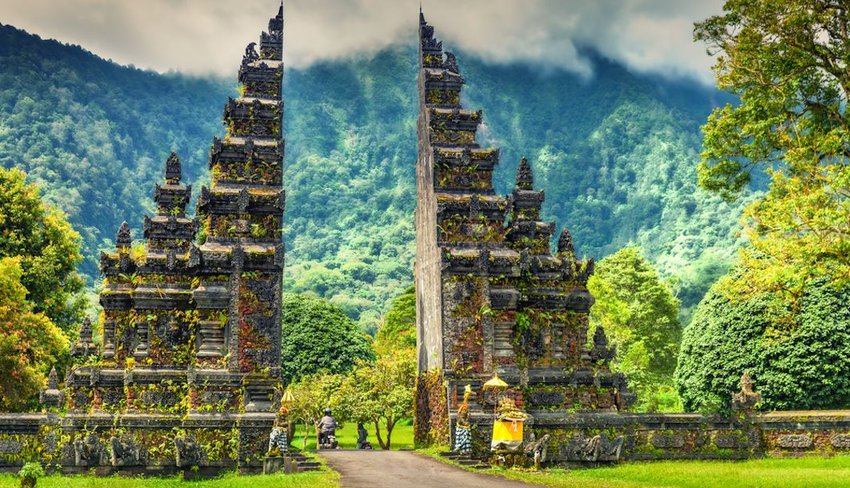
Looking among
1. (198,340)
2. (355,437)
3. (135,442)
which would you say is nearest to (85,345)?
(198,340)

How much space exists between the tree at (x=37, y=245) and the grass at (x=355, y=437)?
14.5 m

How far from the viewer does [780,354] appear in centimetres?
3356

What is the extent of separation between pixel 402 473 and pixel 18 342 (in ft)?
69.2

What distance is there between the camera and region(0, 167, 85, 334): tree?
42.2 m

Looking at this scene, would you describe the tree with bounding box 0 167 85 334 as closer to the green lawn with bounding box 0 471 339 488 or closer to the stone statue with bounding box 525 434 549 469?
the green lawn with bounding box 0 471 339 488

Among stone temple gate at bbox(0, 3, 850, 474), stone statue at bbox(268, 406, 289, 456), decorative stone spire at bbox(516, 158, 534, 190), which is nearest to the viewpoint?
stone statue at bbox(268, 406, 289, 456)

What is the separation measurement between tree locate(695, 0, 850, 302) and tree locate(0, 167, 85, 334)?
107ft

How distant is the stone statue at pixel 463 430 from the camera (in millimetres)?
24688

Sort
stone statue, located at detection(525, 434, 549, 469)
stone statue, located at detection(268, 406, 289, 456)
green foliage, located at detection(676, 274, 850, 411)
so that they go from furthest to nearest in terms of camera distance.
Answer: green foliage, located at detection(676, 274, 850, 411)
stone statue, located at detection(525, 434, 549, 469)
stone statue, located at detection(268, 406, 289, 456)

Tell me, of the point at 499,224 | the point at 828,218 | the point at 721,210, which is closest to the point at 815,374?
the point at 499,224

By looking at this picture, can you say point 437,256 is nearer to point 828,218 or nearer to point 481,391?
point 481,391

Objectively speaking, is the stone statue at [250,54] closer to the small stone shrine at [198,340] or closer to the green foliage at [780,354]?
the small stone shrine at [198,340]

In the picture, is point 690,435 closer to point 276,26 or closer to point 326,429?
point 326,429

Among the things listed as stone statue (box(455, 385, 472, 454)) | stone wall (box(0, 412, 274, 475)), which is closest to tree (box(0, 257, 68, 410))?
stone wall (box(0, 412, 274, 475))
